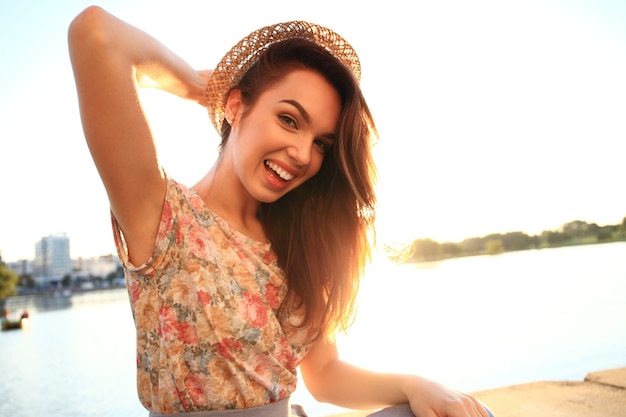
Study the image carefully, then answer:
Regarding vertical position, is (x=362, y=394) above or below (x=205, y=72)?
below

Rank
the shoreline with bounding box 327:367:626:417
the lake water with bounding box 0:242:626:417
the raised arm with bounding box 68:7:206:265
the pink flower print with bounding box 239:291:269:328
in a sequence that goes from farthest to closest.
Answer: the lake water with bounding box 0:242:626:417, the shoreline with bounding box 327:367:626:417, the pink flower print with bounding box 239:291:269:328, the raised arm with bounding box 68:7:206:265

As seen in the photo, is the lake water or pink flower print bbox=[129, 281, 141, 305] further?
the lake water

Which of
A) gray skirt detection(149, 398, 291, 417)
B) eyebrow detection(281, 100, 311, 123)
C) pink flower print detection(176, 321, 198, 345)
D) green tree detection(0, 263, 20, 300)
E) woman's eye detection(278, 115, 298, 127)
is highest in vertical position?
eyebrow detection(281, 100, 311, 123)

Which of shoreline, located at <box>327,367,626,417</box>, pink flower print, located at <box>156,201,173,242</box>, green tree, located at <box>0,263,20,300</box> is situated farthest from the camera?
green tree, located at <box>0,263,20,300</box>

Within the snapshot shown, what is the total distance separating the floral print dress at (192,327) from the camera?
1.19 m

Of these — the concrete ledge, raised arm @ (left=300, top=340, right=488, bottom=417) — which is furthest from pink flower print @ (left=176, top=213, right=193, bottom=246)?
the concrete ledge

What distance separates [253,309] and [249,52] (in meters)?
0.83

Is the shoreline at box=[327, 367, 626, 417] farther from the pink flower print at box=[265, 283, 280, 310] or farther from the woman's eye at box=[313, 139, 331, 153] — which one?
the woman's eye at box=[313, 139, 331, 153]

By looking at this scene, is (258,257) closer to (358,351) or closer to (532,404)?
(532,404)

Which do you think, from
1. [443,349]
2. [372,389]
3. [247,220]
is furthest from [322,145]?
[443,349]

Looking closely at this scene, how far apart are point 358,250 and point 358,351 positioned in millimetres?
5891

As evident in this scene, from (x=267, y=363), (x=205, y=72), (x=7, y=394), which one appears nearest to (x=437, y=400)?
(x=267, y=363)

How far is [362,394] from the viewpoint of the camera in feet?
4.87

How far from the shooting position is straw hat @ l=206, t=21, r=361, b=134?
1.56 meters
